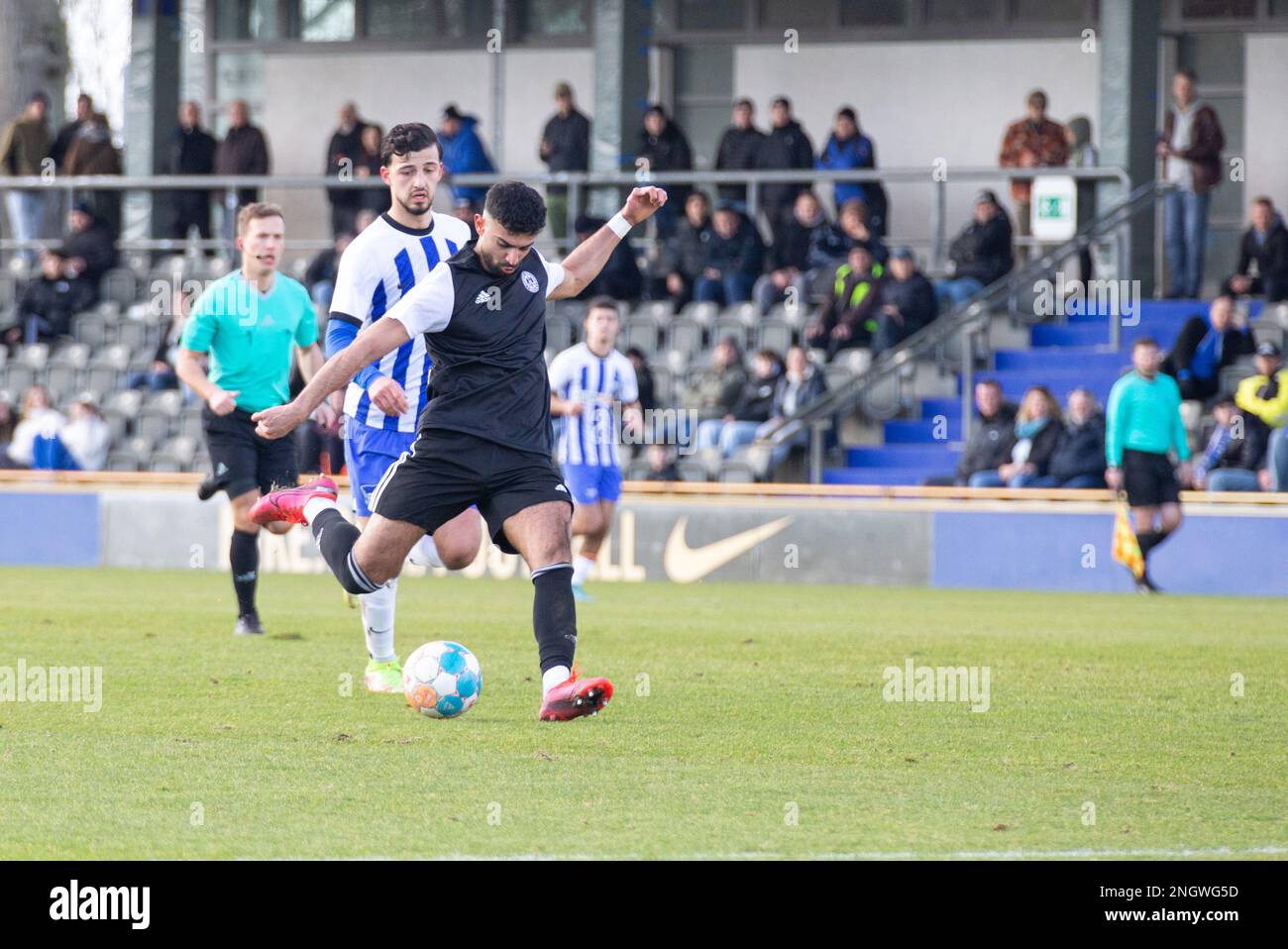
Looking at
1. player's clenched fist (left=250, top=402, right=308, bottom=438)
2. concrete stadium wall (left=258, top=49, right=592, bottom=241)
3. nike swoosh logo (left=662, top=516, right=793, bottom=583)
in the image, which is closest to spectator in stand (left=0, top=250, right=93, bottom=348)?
concrete stadium wall (left=258, top=49, right=592, bottom=241)

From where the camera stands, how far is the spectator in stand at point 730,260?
2177 centimetres

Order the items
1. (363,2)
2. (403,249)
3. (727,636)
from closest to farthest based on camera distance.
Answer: (403,249)
(727,636)
(363,2)

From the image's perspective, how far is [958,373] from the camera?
20797mm

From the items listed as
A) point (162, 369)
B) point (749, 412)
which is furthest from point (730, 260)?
point (162, 369)

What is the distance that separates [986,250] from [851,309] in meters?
1.56

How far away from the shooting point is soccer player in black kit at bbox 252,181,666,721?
25.0 feet

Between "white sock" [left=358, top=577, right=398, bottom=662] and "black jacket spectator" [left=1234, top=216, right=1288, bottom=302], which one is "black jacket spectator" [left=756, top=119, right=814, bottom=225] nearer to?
"black jacket spectator" [left=1234, top=216, right=1288, bottom=302]

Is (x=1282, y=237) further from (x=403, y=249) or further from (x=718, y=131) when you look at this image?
(x=403, y=249)

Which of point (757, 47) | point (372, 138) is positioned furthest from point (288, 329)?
point (757, 47)

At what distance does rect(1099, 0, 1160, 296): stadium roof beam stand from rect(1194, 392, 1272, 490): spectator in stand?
3.73 meters

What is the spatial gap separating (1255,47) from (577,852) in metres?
20.7

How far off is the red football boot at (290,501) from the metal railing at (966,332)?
10.8 metres

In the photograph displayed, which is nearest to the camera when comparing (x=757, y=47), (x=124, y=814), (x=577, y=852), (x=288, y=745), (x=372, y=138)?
(x=577, y=852)

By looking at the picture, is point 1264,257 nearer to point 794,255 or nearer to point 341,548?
point 794,255
